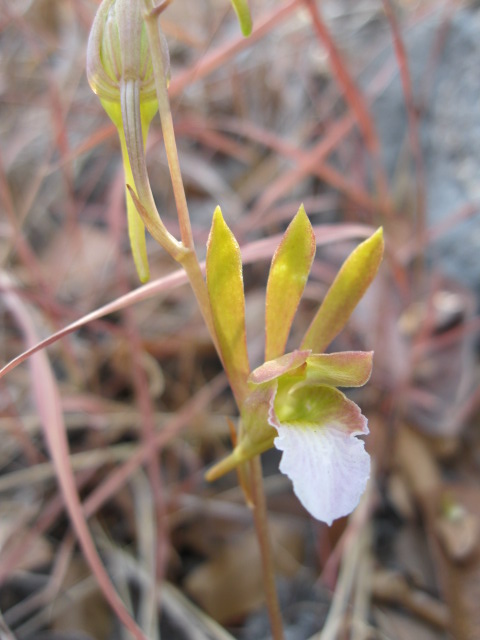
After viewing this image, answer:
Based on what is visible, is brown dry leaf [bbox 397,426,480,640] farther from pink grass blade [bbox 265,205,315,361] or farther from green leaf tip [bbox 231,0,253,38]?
green leaf tip [bbox 231,0,253,38]

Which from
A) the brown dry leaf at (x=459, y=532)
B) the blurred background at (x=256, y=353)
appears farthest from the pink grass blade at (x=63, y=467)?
the brown dry leaf at (x=459, y=532)

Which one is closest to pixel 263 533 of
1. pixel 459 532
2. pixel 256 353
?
pixel 459 532

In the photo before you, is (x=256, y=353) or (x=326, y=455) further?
(x=256, y=353)

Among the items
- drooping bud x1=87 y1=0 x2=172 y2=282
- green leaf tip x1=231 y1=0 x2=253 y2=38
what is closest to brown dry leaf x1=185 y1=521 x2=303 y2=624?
drooping bud x1=87 y1=0 x2=172 y2=282

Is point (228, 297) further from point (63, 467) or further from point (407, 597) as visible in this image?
point (407, 597)

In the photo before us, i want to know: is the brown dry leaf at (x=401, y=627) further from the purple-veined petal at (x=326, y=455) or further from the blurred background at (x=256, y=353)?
the purple-veined petal at (x=326, y=455)

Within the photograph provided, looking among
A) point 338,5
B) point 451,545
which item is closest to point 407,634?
point 451,545
